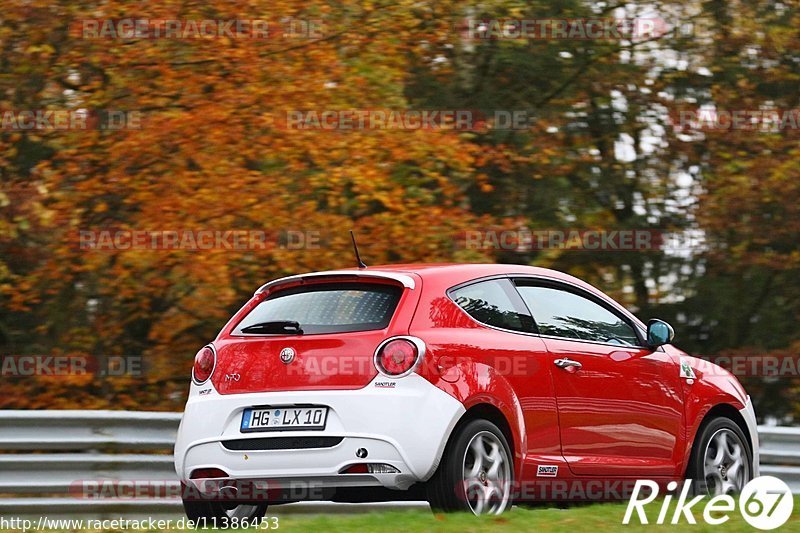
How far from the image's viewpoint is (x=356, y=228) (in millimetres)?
17375

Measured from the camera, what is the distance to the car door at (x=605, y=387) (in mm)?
8594

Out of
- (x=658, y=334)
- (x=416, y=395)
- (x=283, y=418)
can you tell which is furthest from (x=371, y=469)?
(x=658, y=334)

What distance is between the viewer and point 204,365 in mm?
8312

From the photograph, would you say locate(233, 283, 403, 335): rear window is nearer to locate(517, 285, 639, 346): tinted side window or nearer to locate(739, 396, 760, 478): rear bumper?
locate(517, 285, 639, 346): tinted side window

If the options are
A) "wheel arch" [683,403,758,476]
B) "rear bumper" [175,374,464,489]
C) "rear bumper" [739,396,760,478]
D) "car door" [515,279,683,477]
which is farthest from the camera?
"rear bumper" [739,396,760,478]

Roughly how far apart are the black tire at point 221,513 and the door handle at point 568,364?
6.48 feet

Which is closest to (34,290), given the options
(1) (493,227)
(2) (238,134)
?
(2) (238,134)

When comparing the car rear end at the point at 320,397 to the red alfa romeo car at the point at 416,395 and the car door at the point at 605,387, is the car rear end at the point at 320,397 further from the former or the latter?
the car door at the point at 605,387

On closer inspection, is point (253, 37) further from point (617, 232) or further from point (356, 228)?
point (617, 232)

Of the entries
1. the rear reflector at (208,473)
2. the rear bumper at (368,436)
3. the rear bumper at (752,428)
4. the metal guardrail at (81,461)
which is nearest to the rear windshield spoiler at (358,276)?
the rear bumper at (368,436)

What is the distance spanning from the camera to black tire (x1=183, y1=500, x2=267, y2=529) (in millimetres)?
→ 8438

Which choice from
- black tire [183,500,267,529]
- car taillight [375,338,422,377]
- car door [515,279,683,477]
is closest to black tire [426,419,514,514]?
car taillight [375,338,422,377]

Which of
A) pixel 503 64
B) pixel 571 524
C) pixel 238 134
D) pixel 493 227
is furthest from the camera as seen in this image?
pixel 503 64

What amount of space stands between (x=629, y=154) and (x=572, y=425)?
46.4 feet
